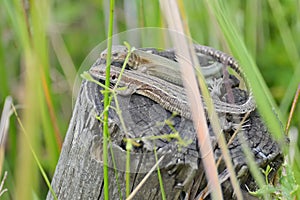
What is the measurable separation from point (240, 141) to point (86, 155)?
399mm

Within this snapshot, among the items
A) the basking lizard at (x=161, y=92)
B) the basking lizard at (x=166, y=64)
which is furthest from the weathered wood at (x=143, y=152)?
the basking lizard at (x=166, y=64)

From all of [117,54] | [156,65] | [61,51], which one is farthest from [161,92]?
[61,51]

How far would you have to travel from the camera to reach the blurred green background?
2.06 meters

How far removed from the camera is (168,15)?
65.2 inches

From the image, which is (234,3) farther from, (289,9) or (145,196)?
(145,196)

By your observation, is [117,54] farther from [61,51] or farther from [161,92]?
[61,51]

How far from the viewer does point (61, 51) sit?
3.02 meters

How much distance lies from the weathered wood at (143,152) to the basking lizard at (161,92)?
21 millimetres

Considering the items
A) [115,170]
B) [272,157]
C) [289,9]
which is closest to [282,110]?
[289,9]

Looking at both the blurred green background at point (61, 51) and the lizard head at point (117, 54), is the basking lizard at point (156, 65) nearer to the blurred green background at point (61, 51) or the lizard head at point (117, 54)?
the lizard head at point (117, 54)

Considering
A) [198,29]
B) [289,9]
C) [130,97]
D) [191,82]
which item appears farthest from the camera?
[289,9]

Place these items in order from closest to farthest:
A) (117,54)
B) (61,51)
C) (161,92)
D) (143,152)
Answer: (143,152)
(161,92)
(117,54)
(61,51)

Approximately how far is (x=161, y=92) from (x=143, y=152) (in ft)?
0.74

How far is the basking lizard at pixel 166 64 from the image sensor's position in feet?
5.91
